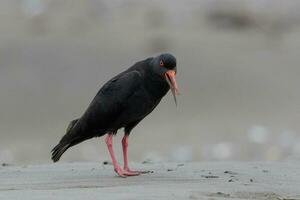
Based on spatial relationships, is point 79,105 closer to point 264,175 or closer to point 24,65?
point 24,65

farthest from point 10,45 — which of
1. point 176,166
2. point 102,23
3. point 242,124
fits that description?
point 176,166

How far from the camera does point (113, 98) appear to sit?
10648 mm

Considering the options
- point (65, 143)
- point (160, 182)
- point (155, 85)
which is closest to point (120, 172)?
point (65, 143)

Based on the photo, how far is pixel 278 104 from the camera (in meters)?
19.4

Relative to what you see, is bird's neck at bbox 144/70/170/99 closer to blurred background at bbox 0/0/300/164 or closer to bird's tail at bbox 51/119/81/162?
bird's tail at bbox 51/119/81/162

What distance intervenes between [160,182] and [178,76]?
430 inches

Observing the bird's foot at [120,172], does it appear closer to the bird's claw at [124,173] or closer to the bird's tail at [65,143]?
the bird's claw at [124,173]

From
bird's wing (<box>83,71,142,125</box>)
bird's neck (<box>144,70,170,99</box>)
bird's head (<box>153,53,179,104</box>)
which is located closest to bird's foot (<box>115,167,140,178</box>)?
bird's wing (<box>83,71,142,125</box>)

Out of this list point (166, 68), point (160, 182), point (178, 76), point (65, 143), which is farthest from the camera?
point (178, 76)

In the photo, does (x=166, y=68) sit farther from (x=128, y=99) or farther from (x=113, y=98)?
(x=113, y=98)

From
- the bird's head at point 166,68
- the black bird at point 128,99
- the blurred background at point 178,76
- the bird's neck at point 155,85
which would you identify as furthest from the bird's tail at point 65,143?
the blurred background at point 178,76

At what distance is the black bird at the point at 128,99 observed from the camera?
1054cm

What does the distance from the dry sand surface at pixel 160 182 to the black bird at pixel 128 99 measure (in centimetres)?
40

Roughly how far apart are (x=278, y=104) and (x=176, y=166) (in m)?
8.60
